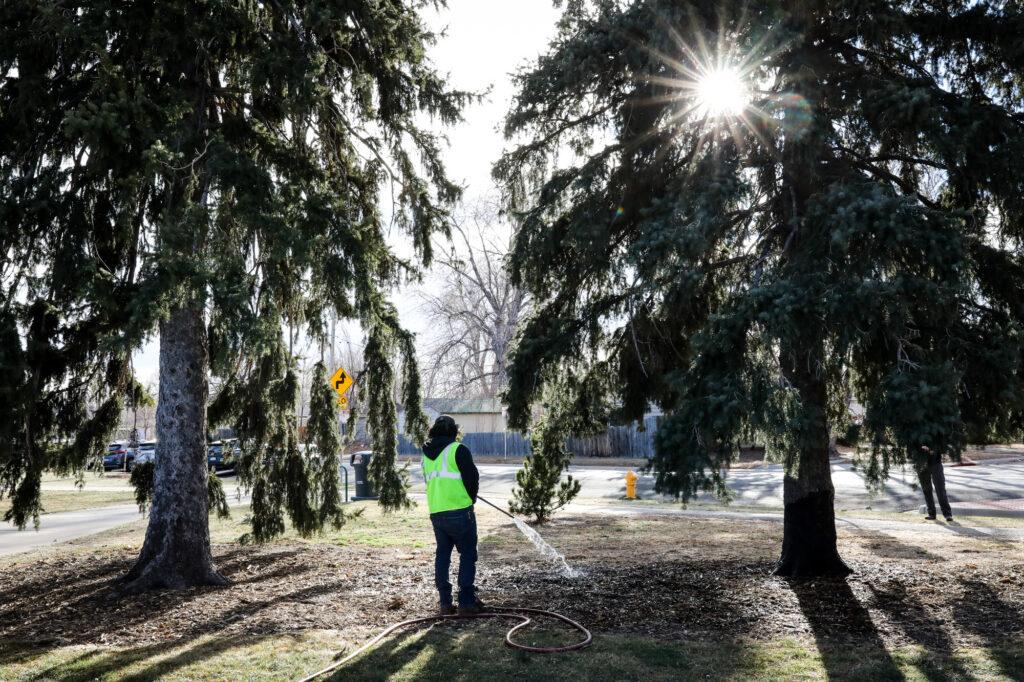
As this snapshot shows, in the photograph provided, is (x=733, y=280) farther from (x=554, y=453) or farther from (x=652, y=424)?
(x=652, y=424)

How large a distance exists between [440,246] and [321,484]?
389 cm

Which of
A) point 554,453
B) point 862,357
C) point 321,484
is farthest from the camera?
point 554,453

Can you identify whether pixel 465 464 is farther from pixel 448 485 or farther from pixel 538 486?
pixel 538 486

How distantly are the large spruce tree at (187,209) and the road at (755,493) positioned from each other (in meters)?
3.67

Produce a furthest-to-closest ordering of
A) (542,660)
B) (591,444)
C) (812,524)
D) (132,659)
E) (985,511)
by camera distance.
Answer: (591,444) < (985,511) < (812,524) < (132,659) < (542,660)

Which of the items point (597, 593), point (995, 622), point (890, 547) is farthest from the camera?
point (890, 547)

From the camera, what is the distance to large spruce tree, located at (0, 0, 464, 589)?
21.0ft

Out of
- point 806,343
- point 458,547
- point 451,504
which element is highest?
point 806,343

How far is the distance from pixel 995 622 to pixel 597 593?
11.4 feet

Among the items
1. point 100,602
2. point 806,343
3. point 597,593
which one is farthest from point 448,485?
point 100,602

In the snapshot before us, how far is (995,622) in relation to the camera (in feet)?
21.8

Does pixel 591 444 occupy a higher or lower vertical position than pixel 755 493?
higher

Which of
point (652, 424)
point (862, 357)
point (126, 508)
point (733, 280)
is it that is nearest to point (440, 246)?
point (733, 280)

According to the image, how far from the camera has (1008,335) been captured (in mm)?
6461
